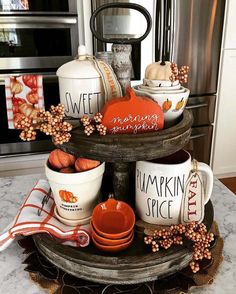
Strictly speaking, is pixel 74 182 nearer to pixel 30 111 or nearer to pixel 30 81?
pixel 30 111

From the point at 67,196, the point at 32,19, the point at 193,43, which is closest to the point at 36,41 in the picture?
the point at 32,19

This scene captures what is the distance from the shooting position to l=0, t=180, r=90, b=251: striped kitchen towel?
589mm

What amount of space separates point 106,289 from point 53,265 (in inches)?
4.8

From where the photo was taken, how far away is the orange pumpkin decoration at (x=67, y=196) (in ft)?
1.94

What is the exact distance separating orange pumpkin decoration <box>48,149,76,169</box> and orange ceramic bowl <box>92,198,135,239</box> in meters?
0.10

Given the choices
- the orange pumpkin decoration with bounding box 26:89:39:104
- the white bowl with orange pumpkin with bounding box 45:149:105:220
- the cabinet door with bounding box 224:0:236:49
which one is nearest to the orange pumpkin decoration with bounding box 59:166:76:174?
the white bowl with orange pumpkin with bounding box 45:149:105:220

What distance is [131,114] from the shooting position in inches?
22.0

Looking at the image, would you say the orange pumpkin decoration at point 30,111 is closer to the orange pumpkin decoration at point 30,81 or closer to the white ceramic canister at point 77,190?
the white ceramic canister at point 77,190

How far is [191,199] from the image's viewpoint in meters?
0.61

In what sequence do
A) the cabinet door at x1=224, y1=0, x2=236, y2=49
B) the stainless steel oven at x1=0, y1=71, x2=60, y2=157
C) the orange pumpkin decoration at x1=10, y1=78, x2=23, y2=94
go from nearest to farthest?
the orange pumpkin decoration at x1=10, y1=78, x2=23, y2=94 → the stainless steel oven at x1=0, y1=71, x2=60, y2=157 → the cabinet door at x1=224, y1=0, x2=236, y2=49

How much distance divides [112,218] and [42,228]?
142 millimetres

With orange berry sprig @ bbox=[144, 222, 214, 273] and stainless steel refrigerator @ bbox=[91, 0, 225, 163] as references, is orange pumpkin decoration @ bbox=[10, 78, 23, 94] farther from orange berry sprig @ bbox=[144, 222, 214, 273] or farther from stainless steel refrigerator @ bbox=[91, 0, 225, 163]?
orange berry sprig @ bbox=[144, 222, 214, 273]

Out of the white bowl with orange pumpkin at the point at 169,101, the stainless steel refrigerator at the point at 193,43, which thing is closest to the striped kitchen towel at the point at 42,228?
the white bowl with orange pumpkin at the point at 169,101

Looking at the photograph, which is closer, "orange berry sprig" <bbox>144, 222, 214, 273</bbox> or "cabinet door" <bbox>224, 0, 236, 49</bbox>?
"orange berry sprig" <bbox>144, 222, 214, 273</bbox>
